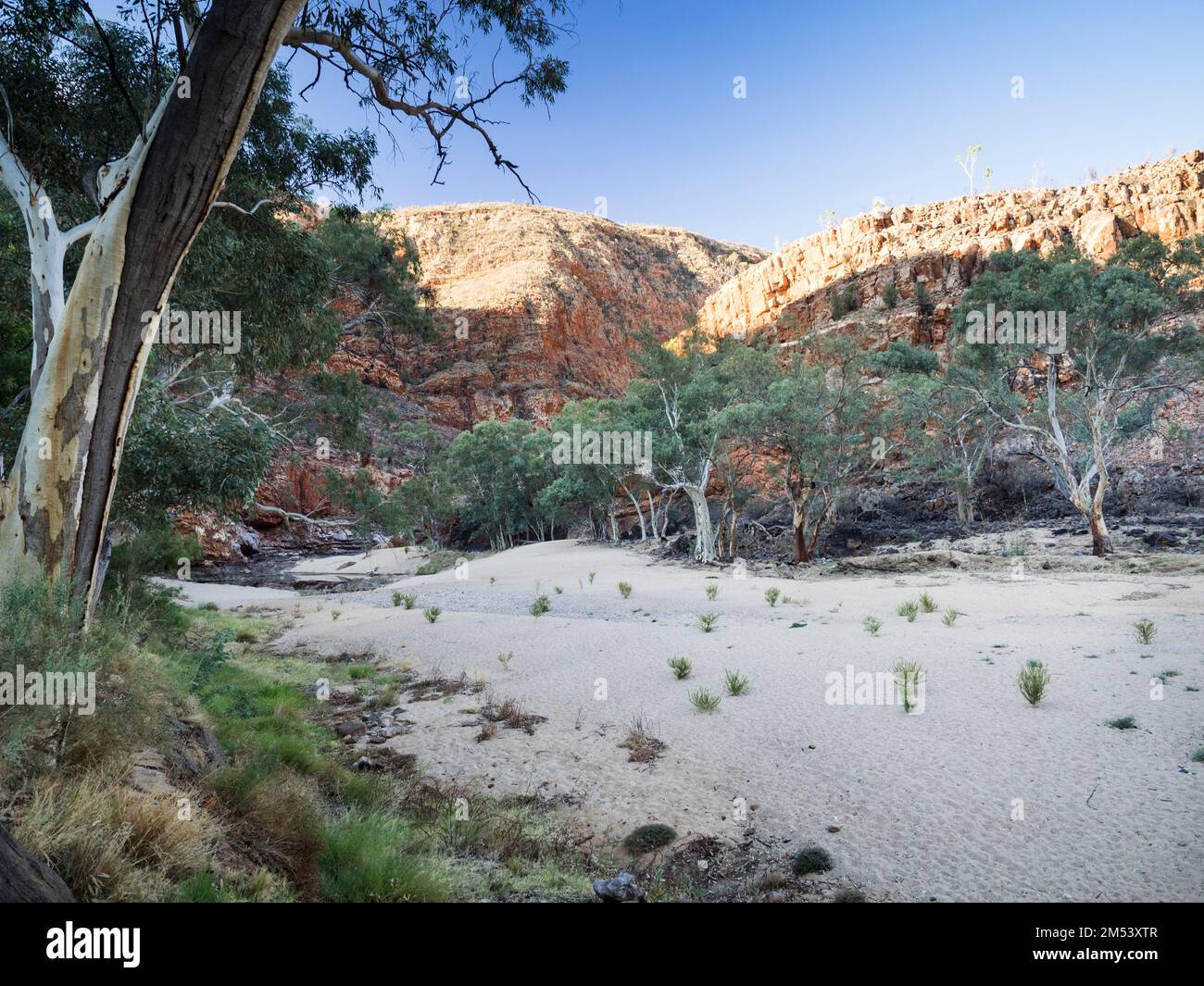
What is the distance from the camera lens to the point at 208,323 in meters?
8.45

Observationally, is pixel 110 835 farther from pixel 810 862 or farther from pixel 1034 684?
pixel 1034 684

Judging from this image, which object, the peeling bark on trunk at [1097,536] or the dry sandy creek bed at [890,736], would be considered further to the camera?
the peeling bark on trunk at [1097,536]

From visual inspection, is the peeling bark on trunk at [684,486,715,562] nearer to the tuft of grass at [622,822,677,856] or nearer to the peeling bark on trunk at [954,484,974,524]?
the peeling bark on trunk at [954,484,974,524]

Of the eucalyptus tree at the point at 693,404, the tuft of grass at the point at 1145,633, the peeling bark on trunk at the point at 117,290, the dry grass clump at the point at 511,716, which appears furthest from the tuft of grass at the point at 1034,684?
the eucalyptus tree at the point at 693,404

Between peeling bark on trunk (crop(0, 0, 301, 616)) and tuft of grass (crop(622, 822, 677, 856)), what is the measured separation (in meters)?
4.19

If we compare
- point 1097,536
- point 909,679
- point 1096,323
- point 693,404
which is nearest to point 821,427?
point 693,404

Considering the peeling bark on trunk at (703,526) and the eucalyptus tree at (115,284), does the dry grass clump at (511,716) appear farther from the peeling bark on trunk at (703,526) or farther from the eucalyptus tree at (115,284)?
the peeling bark on trunk at (703,526)

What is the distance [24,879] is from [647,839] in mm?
3161

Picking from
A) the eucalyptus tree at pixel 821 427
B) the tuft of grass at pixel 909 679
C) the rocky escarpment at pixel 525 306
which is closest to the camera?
the tuft of grass at pixel 909 679

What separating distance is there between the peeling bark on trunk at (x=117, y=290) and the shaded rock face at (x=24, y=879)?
2.64m

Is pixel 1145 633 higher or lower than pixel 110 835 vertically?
lower

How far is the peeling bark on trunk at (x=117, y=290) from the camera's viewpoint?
377 cm

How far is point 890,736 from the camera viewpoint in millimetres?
5207
